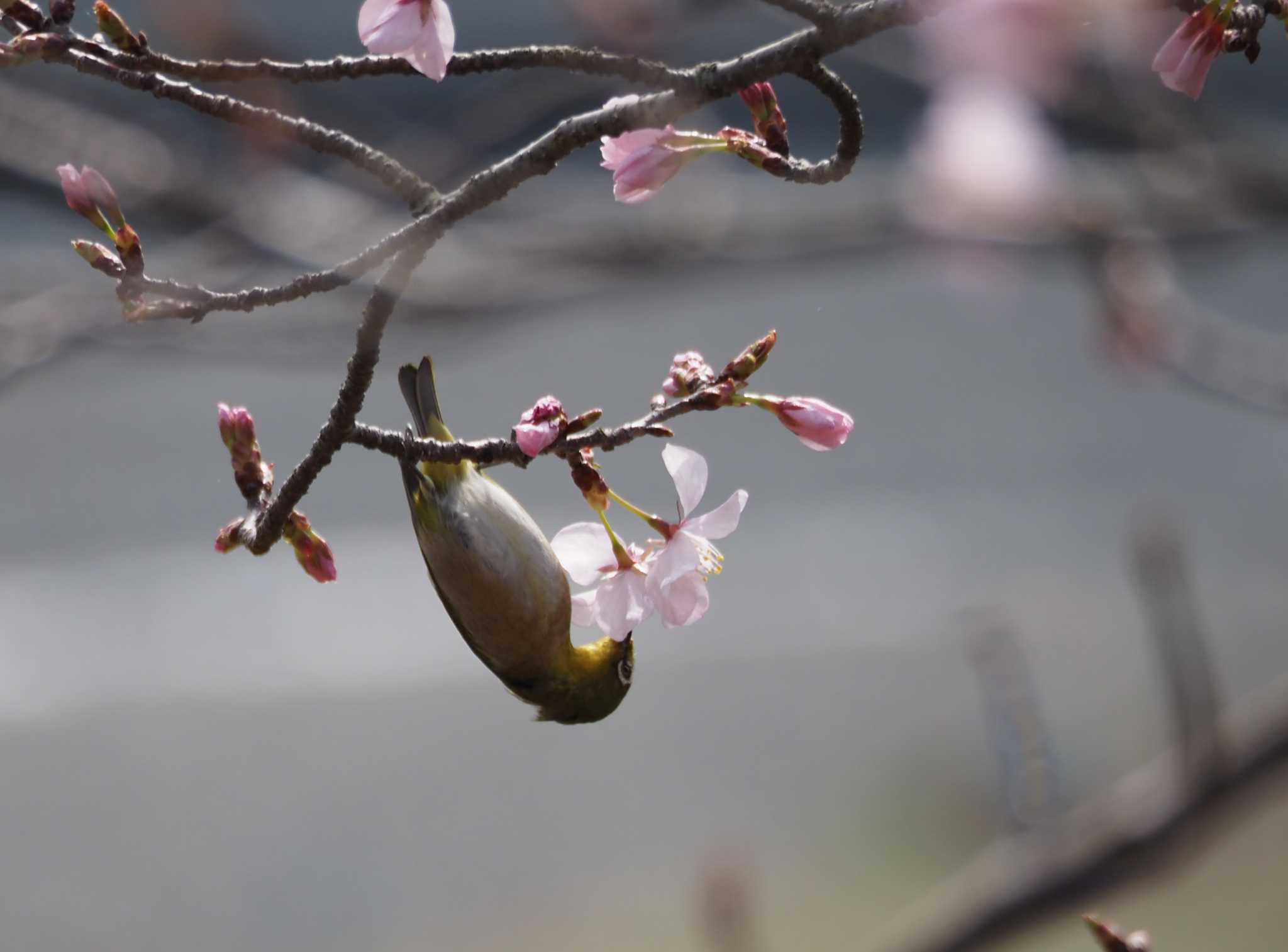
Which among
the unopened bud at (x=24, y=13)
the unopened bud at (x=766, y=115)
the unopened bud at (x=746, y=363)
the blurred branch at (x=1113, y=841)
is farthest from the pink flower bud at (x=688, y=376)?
the blurred branch at (x=1113, y=841)

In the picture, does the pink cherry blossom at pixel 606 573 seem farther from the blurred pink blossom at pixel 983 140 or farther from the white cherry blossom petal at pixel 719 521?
the blurred pink blossom at pixel 983 140

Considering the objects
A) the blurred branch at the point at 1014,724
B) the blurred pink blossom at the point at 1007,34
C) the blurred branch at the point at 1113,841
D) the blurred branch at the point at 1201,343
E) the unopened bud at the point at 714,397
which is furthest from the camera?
the blurred branch at the point at 1201,343

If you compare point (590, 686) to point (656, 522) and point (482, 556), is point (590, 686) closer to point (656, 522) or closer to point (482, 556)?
point (482, 556)

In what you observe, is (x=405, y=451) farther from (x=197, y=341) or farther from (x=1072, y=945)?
(x=1072, y=945)

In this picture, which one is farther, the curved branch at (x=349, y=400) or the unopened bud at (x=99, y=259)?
the unopened bud at (x=99, y=259)

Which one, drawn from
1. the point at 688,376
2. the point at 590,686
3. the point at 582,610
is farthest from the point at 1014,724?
the point at 688,376

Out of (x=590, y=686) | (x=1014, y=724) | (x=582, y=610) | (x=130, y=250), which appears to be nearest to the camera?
(x=130, y=250)

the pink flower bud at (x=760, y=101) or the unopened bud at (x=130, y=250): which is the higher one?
the pink flower bud at (x=760, y=101)
